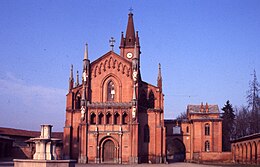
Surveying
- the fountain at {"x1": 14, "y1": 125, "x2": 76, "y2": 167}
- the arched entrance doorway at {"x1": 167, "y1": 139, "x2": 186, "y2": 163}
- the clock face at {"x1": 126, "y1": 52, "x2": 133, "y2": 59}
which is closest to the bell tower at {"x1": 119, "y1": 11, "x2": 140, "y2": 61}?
the clock face at {"x1": 126, "y1": 52, "x2": 133, "y2": 59}

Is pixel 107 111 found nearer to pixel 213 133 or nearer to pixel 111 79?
pixel 111 79

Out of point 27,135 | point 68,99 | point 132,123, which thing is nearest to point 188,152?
point 132,123

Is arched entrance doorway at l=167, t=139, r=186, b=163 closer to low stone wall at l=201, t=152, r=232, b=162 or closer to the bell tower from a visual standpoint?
low stone wall at l=201, t=152, r=232, b=162

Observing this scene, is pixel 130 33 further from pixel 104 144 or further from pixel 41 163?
pixel 41 163

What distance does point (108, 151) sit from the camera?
198 feet

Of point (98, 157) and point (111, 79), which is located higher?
point (111, 79)

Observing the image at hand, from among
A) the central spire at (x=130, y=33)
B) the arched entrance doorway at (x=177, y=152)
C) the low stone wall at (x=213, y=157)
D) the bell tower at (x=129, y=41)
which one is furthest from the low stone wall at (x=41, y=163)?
the arched entrance doorway at (x=177, y=152)

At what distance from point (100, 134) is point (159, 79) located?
43.8ft

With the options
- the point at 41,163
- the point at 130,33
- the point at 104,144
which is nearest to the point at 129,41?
the point at 130,33

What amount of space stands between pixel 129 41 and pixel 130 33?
187 centimetres

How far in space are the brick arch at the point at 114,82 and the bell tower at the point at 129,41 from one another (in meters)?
16.8

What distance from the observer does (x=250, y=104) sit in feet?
266

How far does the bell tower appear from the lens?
262 feet

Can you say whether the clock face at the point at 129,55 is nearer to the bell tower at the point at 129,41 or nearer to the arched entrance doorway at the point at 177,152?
the bell tower at the point at 129,41
